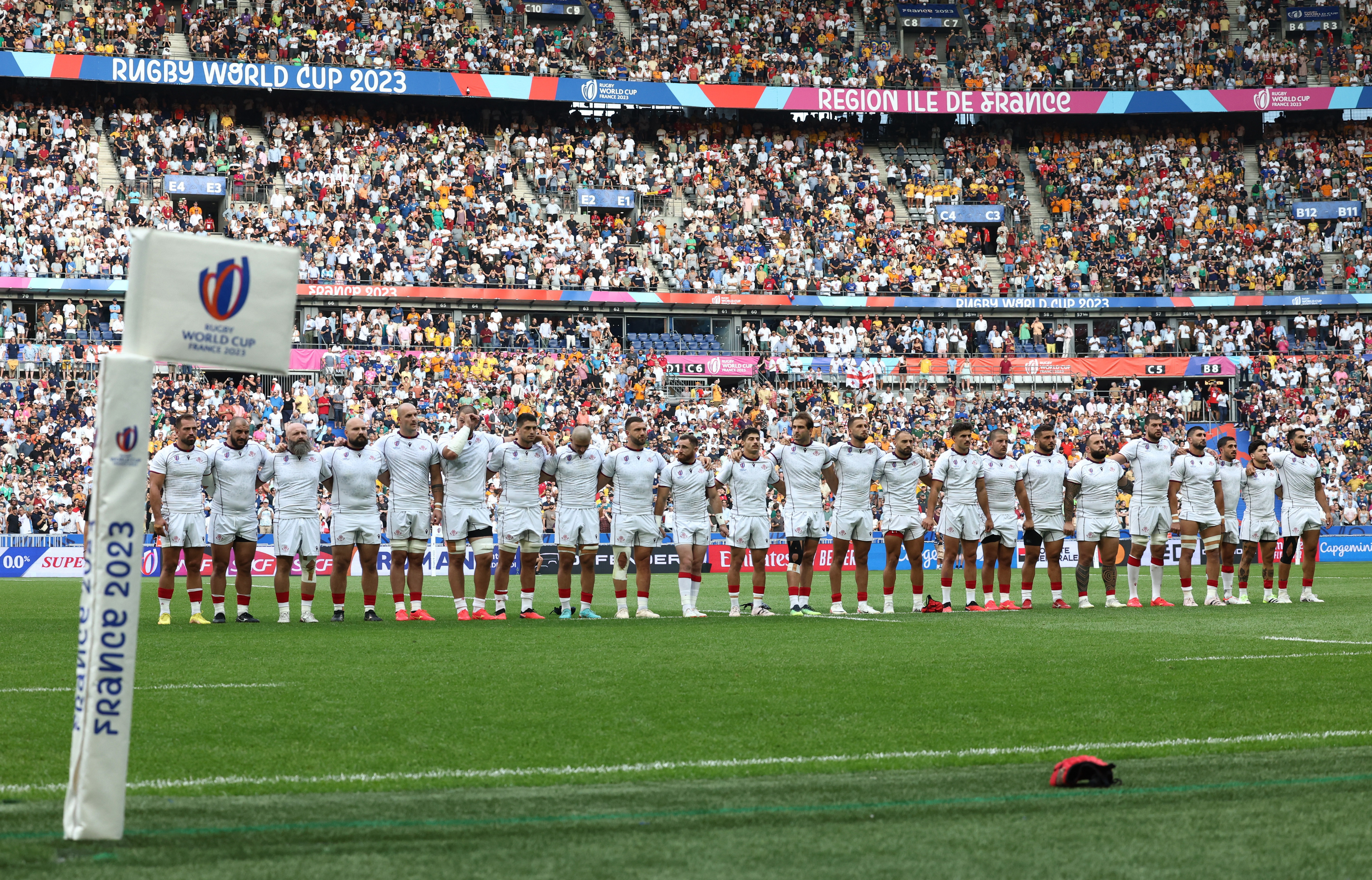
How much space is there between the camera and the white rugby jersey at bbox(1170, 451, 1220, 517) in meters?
17.5

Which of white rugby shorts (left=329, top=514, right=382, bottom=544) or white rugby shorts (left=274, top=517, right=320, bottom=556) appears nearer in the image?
white rugby shorts (left=329, top=514, right=382, bottom=544)

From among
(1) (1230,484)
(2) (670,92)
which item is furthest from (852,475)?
(2) (670,92)

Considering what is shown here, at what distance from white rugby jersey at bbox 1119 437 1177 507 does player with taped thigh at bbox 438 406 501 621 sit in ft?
26.4

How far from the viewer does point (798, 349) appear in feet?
144

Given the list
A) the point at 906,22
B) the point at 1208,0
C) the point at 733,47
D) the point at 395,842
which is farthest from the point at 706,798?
the point at 1208,0

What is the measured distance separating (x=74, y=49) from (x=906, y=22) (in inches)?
1162

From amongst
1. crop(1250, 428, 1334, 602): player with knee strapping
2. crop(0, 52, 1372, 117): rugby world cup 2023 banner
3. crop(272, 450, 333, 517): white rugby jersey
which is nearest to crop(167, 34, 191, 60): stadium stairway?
crop(0, 52, 1372, 117): rugby world cup 2023 banner

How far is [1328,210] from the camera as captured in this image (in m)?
48.2

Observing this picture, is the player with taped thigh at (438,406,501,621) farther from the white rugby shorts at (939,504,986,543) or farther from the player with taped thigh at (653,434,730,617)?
the white rugby shorts at (939,504,986,543)

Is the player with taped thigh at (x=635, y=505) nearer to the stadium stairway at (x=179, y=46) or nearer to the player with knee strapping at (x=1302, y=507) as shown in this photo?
the player with knee strapping at (x=1302, y=507)

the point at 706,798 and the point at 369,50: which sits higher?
the point at 369,50

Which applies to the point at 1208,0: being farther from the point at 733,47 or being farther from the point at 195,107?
the point at 195,107

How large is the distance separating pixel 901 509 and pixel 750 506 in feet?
6.09

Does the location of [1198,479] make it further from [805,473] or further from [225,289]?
[225,289]
